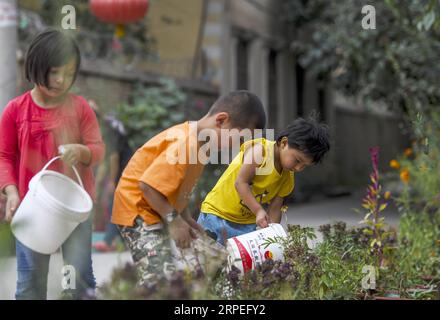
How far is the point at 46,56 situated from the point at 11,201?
23.4 inches

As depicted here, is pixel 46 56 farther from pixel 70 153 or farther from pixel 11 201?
pixel 11 201

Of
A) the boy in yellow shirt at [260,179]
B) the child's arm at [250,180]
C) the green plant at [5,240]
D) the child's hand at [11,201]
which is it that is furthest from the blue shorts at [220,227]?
the green plant at [5,240]

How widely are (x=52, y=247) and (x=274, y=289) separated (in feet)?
2.67

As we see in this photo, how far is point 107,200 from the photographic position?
→ 358 inches

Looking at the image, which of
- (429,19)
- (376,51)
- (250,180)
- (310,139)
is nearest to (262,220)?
(250,180)

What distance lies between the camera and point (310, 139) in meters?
3.54

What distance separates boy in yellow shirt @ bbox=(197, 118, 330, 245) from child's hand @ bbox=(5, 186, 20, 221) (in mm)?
963

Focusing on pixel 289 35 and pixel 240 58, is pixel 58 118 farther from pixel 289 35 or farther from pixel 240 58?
pixel 289 35

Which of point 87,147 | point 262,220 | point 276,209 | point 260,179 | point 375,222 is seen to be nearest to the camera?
point 87,147

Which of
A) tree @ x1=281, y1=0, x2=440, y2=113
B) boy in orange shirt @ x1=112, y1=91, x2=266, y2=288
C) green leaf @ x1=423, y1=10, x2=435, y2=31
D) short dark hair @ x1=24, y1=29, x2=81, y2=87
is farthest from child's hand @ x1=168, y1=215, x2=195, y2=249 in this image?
tree @ x1=281, y1=0, x2=440, y2=113

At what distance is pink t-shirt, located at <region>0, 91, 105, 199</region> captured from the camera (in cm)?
339

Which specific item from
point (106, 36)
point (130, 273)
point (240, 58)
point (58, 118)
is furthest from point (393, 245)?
point (240, 58)
